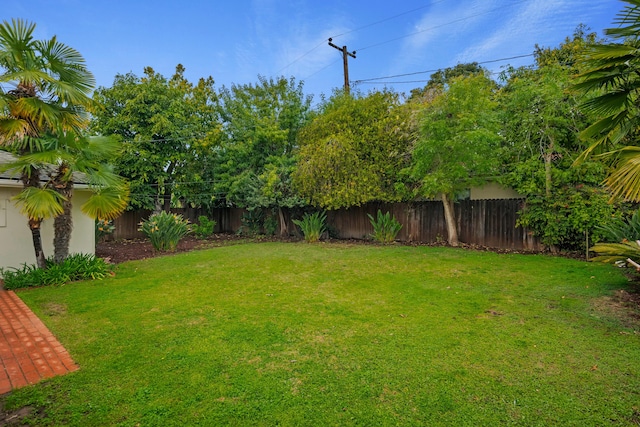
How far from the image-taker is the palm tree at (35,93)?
548 centimetres

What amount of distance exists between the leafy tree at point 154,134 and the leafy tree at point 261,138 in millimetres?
1316

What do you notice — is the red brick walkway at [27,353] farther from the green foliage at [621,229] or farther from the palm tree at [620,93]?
the green foliage at [621,229]

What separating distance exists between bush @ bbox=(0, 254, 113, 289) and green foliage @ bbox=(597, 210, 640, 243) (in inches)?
407

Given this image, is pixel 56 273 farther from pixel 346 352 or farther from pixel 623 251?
pixel 623 251

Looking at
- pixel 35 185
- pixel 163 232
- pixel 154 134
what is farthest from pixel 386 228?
pixel 154 134

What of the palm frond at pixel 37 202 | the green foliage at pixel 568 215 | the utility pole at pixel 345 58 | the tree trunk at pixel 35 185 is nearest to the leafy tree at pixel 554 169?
the green foliage at pixel 568 215

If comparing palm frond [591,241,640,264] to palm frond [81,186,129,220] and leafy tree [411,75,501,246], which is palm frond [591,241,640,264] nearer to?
leafy tree [411,75,501,246]

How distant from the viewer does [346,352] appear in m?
3.24

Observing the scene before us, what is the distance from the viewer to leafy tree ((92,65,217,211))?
13.3m

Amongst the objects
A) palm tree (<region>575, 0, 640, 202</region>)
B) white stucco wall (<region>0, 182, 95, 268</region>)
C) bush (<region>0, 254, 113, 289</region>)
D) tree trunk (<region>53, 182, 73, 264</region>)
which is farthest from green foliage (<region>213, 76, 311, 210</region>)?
palm tree (<region>575, 0, 640, 202</region>)

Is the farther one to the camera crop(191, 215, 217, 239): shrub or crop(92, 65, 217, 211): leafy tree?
crop(191, 215, 217, 239): shrub

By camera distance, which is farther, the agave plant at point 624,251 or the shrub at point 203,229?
the shrub at point 203,229

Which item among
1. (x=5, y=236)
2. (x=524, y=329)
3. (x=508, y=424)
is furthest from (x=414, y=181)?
(x=5, y=236)

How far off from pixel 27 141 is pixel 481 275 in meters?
8.66
